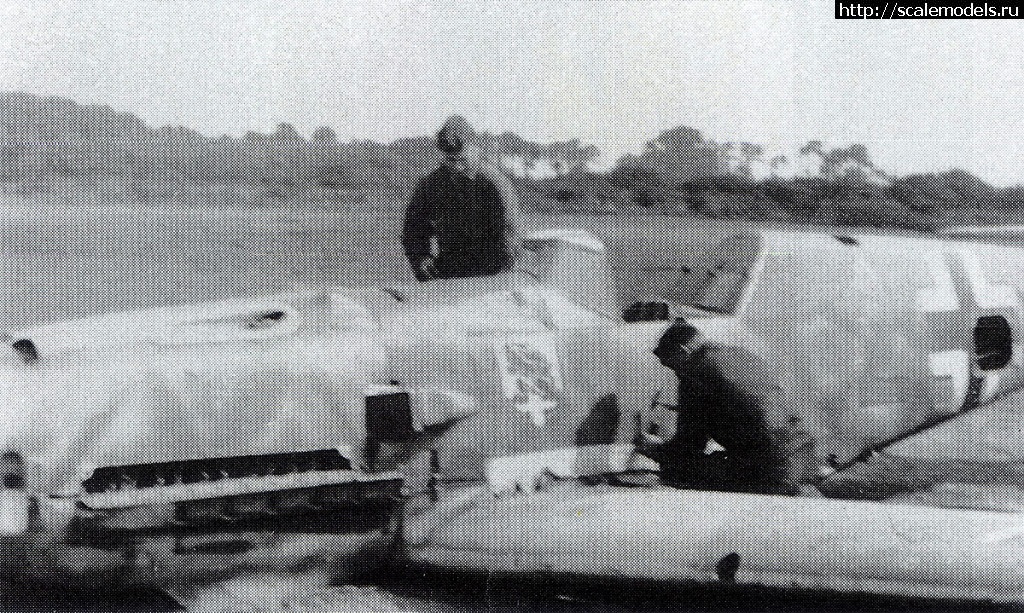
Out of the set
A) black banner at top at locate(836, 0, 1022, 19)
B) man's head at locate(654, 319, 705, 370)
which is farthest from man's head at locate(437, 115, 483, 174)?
black banner at top at locate(836, 0, 1022, 19)

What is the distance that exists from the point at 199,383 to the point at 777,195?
123 cm

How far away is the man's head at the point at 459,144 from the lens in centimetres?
213

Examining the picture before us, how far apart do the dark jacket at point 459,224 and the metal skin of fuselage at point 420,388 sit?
0.14ft

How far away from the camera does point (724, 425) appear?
6.98 feet

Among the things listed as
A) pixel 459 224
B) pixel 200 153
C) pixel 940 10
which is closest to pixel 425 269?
pixel 459 224

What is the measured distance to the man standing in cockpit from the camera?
2129mm

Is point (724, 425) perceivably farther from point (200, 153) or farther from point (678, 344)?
point (200, 153)

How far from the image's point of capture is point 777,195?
7.14 ft

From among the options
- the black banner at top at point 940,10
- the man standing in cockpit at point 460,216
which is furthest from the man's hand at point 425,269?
the black banner at top at point 940,10

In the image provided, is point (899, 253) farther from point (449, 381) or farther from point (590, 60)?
point (449, 381)

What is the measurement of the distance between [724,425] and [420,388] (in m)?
0.63

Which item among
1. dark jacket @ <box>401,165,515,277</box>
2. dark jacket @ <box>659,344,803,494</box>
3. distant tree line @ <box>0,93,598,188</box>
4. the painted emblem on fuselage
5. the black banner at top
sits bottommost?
dark jacket @ <box>659,344,803,494</box>

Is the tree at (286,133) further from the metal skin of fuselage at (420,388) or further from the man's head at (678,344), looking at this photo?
the man's head at (678,344)

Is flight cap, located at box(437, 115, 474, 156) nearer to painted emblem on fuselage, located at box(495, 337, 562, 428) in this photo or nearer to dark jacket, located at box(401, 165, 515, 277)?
dark jacket, located at box(401, 165, 515, 277)
